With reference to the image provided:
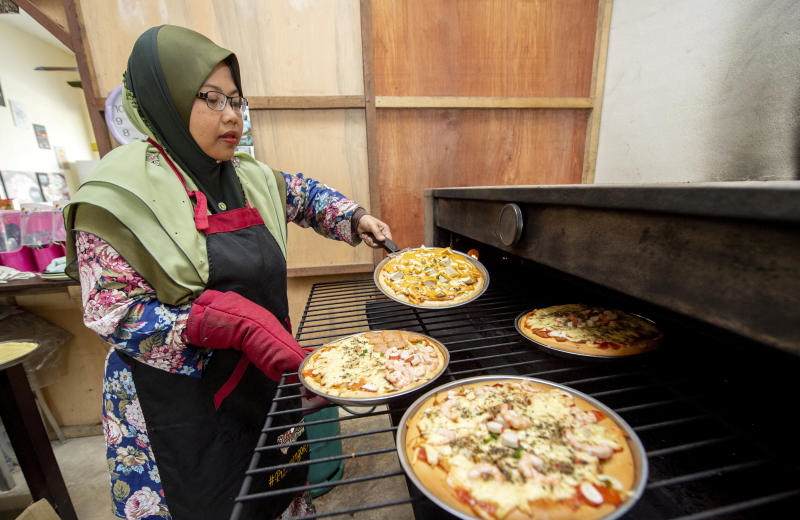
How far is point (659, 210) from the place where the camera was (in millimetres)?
784

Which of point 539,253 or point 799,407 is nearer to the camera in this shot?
point 799,407

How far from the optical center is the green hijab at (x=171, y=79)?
1397 millimetres

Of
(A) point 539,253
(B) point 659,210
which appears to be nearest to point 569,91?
(A) point 539,253

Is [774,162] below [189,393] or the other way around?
the other way around

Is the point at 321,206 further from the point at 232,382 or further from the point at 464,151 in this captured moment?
the point at 464,151

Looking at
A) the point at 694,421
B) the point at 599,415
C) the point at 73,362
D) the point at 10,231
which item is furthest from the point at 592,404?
the point at 10,231

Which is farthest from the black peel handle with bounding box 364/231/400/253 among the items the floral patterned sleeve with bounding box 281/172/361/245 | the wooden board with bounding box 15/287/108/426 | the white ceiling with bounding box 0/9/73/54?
the white ceiling with bounding box 0/9/73/54

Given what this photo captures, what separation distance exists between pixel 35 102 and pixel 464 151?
8717mm

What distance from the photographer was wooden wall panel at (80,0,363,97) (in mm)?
2580

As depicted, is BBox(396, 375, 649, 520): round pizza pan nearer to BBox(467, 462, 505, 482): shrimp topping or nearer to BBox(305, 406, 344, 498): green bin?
BBox(467, 462, 505, 482): shrimp topping

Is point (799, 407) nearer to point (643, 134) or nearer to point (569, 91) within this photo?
point (643, 134)

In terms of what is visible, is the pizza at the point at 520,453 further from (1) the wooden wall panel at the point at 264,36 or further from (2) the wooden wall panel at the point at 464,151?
(1) the wooden wall panel at the point at 264,36

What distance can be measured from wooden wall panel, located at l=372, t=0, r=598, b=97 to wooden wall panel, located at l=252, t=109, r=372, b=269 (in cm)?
49

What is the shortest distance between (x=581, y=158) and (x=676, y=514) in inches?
126
